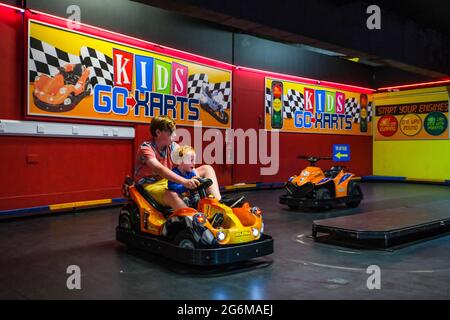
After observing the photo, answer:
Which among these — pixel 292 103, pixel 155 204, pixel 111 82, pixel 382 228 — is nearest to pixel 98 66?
pixel 111 82

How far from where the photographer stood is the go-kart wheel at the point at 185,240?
200cm

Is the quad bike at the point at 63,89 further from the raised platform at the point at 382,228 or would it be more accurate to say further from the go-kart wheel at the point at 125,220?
the raised platform at the point at 382,228

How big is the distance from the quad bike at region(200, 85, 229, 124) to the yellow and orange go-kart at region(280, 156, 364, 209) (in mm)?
1643

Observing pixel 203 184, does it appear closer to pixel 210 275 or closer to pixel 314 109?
pixel 210 275

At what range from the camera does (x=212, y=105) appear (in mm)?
5395

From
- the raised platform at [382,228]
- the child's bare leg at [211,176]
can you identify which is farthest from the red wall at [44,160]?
the raised platform at [382,228]

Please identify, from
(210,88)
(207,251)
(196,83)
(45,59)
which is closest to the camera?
(207,251)

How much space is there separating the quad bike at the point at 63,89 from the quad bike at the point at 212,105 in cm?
161

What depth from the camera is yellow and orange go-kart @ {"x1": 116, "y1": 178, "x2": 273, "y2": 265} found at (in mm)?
1974

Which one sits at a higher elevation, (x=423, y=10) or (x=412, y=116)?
(x=423, y=10)

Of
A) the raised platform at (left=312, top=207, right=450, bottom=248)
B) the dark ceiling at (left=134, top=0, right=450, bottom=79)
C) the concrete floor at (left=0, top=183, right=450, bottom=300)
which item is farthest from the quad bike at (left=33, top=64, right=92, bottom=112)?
the raised platform at (left=312, top=207, right=450, bottom=248)

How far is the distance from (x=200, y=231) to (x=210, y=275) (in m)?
0.21

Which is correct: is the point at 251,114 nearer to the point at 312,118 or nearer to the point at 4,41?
the point at 312,118

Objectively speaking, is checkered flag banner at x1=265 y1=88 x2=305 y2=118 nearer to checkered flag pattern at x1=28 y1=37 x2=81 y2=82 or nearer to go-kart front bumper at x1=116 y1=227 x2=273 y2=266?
checkered flag pattern at x1=28 y1=37 x2=81 y2=82
